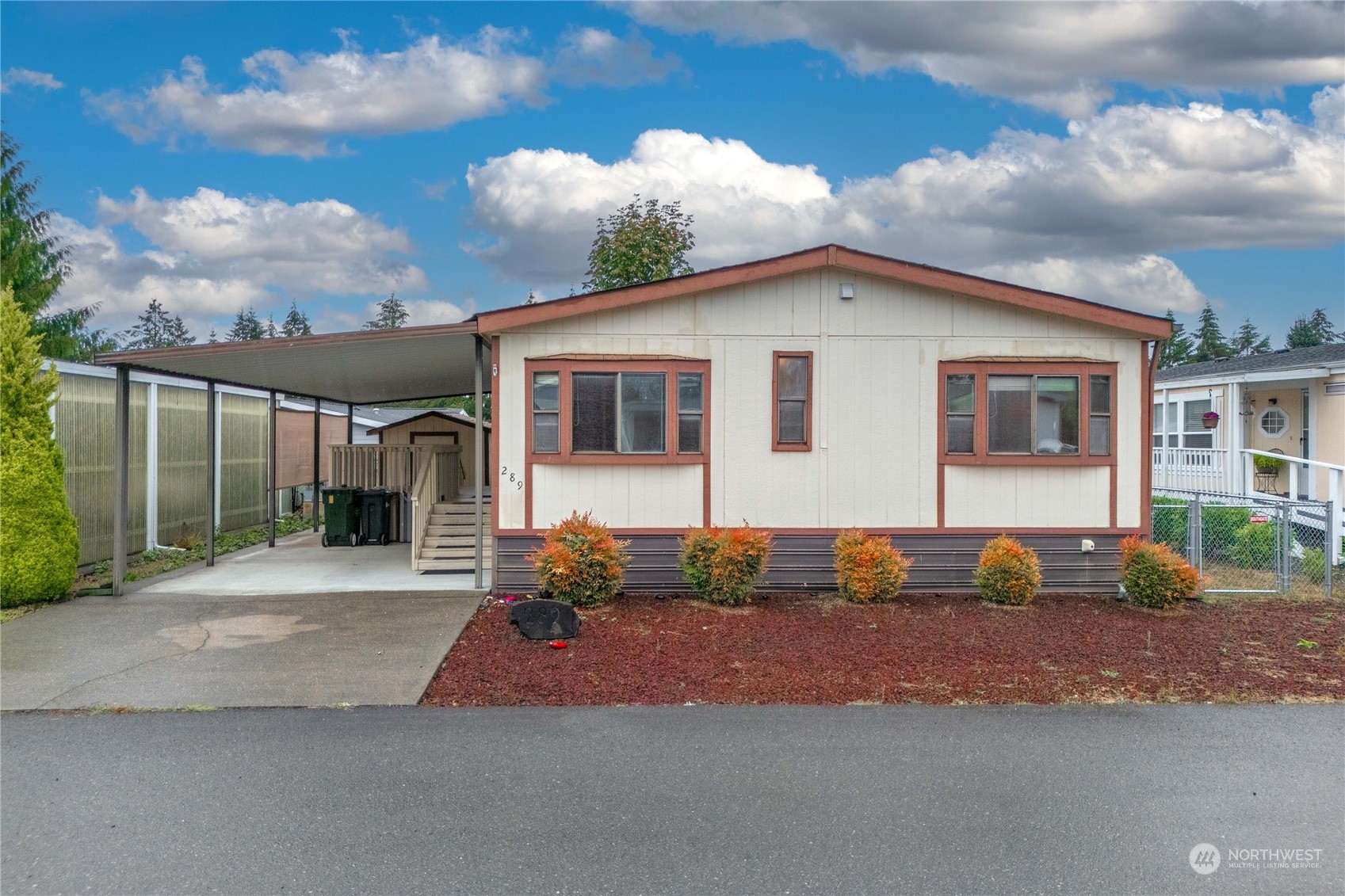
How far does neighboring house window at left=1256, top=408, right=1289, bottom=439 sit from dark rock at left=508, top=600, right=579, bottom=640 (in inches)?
502

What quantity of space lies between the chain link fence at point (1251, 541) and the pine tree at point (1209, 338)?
48.2 meters

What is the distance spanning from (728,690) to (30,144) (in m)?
23.1

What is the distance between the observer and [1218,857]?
379cm

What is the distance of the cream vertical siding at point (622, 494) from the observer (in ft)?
31.5

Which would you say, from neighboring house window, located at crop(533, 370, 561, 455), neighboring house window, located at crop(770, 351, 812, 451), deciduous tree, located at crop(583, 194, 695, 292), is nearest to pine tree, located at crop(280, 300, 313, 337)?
deciduous tree, located at crop(583, 194, 695, 292)

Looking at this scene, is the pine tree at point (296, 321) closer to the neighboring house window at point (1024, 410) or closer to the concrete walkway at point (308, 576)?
the concrete walkway at point (308, 576)

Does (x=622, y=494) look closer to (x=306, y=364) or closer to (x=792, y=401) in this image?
(x=792, y=401)

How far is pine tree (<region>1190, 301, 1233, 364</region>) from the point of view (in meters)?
55.3

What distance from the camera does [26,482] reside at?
892 centimetres

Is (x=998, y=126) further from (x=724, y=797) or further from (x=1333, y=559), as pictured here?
(x=724, y=797)

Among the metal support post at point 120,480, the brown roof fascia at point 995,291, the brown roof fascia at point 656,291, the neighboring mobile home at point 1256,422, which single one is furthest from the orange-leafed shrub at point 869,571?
the metal support post at point 120,480

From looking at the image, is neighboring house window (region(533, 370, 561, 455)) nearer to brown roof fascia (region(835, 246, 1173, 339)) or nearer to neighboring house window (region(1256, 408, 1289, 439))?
brown roof fascia (region(835, 246, 1173, 339))

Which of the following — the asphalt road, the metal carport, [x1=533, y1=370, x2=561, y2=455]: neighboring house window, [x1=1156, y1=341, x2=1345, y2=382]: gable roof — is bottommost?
the asphalt road

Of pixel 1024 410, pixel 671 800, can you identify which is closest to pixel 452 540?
pixel 1024 410
